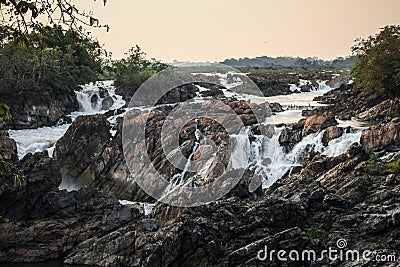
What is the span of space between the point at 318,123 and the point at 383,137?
3855mm

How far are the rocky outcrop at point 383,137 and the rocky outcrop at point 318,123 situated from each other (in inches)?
109

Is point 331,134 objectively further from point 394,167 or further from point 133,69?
point 133,69

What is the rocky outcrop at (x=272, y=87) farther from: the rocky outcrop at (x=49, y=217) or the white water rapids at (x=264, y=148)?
the rocky outcrop at (x=49, y=217)

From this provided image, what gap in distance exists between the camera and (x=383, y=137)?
50.5ft

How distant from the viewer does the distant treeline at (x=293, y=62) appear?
3497 inches

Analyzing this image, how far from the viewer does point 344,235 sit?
9.20m

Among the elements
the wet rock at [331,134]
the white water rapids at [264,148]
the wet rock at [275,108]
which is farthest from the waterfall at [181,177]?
the wet rock at [275,108]

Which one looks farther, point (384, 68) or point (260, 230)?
point (384, 68)

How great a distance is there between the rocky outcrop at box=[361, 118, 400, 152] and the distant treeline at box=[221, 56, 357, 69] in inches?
2758

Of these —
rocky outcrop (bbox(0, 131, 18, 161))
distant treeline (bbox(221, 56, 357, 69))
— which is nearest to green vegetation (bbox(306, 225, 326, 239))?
rocky outcrop (bbox(0, 131, 18, 161))

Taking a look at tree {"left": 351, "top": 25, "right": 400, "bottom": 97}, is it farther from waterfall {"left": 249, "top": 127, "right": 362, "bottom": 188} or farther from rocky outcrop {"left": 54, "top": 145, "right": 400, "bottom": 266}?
rocky outcrop {"left": 54, "top": 145, "right": 400, "bottom": 266}

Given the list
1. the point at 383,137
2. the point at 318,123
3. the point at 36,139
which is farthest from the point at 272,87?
the point at 383,137

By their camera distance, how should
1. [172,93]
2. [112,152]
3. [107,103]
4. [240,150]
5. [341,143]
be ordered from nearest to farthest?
[341,143]
[240,150]
[112,152]
[107,103]
[172,93]

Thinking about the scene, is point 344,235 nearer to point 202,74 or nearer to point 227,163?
point 227,163
